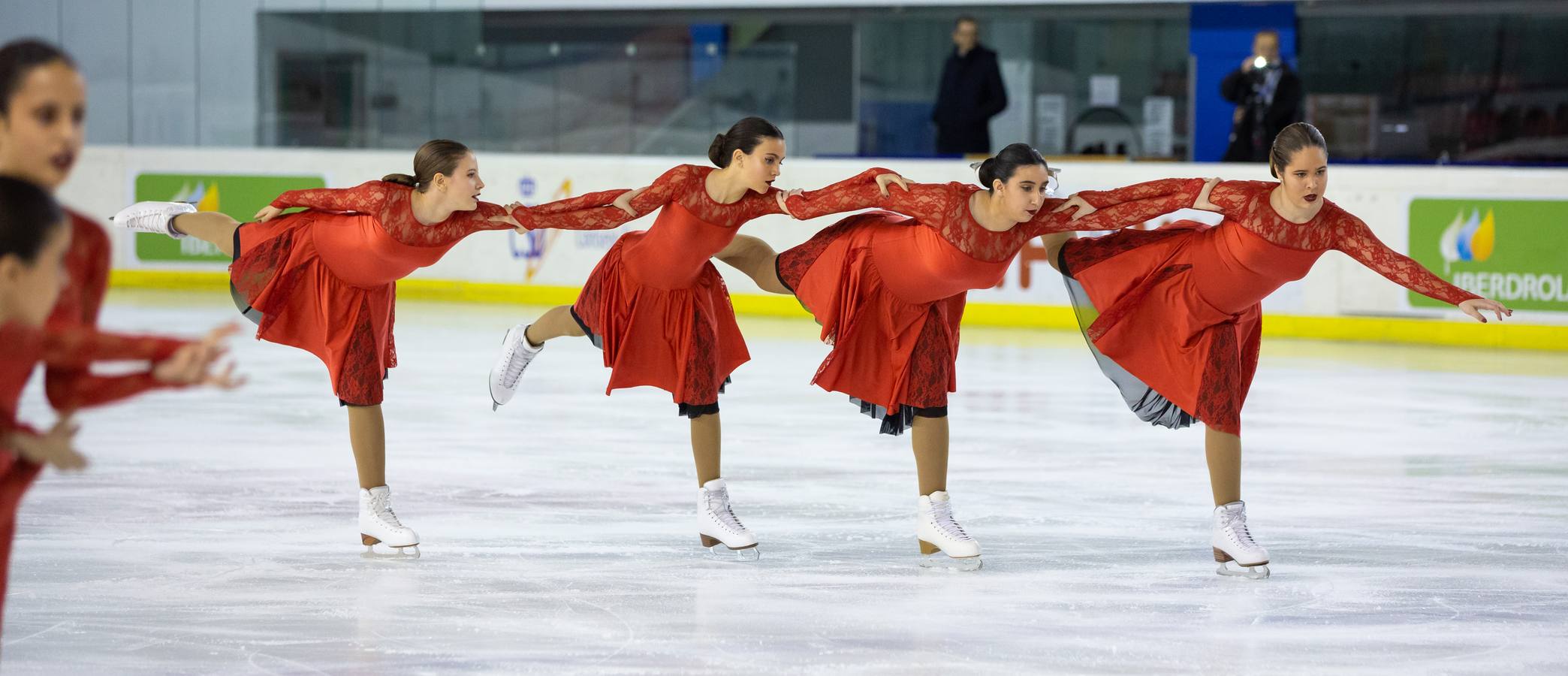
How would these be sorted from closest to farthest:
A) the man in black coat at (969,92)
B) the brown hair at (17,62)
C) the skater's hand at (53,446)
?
the skater's hand at (53,446), the brown hair at (17,62), the man in black coat at (969,92)

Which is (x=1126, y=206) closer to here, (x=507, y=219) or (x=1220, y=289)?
(x=1220, y=289)

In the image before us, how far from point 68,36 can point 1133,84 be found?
8111 mm

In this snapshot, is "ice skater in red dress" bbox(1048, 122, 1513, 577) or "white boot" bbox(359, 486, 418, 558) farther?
"white boot" bbox(359, 486, 418, 558)

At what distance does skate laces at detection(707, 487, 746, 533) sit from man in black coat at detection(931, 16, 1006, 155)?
697 cm

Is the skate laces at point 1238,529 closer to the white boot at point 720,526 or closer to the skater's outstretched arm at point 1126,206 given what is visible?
the skater's outstretched arm at point 1126,206

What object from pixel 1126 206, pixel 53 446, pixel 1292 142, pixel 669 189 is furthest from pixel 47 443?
pixel 1292 142

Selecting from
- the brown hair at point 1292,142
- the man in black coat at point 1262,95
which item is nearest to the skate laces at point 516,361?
the brown hair at point 1292,142

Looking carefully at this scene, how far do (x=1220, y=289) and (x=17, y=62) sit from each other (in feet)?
9.55

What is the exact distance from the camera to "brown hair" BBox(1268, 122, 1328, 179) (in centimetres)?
397

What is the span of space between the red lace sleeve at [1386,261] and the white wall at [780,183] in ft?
17.7

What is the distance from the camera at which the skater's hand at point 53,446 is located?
211 cm

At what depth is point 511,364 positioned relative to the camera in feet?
17.0

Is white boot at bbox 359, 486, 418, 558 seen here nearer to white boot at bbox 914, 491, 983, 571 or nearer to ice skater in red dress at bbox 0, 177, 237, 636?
white boot at bbox 914, 491, 983, 571

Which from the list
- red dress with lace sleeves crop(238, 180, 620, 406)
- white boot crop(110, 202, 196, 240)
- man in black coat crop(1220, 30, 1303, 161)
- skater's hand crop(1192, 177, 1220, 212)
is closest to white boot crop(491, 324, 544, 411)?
red dress with lace sleeves crop(238, 180, 620, 406)
